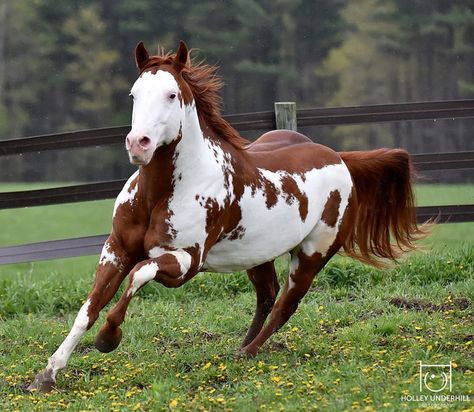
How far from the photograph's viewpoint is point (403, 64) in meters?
25.8

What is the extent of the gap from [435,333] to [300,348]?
36.7 inches

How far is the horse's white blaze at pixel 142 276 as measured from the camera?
17.0 feet

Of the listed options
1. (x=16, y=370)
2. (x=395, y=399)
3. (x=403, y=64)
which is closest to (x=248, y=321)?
(x=16, y=370)

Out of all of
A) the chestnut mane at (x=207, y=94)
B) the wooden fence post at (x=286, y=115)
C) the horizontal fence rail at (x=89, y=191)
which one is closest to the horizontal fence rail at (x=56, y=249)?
the horizontal fence rail at (x=89, y=191)

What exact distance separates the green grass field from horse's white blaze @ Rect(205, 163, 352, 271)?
64cm

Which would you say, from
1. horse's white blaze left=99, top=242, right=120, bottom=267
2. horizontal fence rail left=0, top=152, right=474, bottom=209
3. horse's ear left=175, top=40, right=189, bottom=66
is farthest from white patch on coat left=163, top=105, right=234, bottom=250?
horizontal fence rail left=0, top=152, right=474, bottom=209

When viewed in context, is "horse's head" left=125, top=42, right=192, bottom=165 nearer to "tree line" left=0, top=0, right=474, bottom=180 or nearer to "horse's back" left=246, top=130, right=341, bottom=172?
"horse's back" left=246, top=130, right=341, bottom=172

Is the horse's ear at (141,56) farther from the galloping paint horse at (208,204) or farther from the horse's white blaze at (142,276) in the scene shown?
the horse's white blaze at (142,276)

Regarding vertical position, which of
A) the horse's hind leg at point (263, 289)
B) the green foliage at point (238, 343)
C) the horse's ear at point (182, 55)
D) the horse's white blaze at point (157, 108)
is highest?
the horse's ear at point (182, 55)

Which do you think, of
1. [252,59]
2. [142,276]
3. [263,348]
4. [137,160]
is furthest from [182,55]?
[252,59]

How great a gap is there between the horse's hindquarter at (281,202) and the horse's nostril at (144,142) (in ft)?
2.92

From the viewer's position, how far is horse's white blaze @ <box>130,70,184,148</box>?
16.5ft

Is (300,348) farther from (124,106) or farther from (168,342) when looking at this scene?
(124,106)

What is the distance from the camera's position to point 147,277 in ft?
17.0
